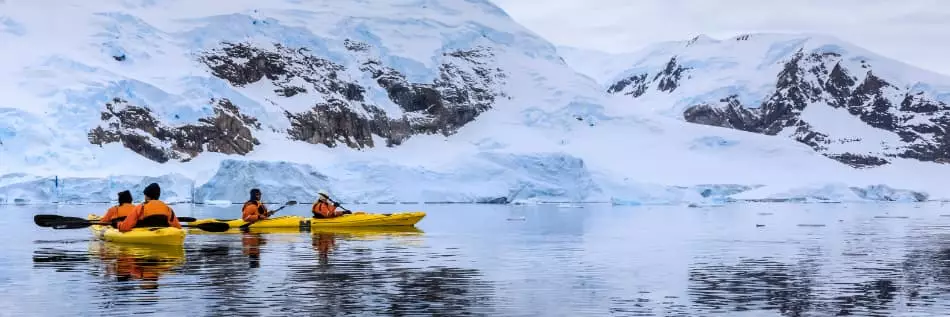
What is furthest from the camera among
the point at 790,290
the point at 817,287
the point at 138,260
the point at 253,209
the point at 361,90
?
the point at 361,90

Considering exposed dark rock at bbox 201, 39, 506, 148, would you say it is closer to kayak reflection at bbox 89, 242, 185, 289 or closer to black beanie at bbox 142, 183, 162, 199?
kayak reflection at bbox 89, 242, 185, 289

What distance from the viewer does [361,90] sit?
111375 mm

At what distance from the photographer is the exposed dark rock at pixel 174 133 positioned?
8394 cm

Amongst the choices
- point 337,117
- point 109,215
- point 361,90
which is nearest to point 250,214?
point 109,215

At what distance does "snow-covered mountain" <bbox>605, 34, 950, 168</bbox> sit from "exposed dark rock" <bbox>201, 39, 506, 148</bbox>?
55252 millimetres

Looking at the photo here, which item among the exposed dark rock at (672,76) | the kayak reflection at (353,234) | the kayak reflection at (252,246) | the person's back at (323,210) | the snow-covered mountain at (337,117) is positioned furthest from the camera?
the exposed dark rock at (672,76)

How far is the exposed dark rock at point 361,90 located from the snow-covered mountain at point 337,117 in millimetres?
181

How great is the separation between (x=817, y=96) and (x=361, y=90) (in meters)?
99.5

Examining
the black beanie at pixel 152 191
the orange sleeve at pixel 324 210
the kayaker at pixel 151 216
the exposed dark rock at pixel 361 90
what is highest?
the exposed dark rock at pixel 361 90

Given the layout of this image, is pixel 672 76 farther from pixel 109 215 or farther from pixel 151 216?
pixel 151 216

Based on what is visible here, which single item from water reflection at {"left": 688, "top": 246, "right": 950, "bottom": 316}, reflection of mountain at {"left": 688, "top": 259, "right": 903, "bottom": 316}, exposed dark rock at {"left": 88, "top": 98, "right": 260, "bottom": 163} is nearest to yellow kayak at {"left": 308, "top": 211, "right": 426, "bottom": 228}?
water reflection at {"left": 688, "top": 246, "right": 950, "bottom": 316}

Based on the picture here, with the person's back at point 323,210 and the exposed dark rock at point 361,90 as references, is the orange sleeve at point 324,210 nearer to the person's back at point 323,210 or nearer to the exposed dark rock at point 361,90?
the person's back at point 323,210

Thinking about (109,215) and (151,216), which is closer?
(151,216)

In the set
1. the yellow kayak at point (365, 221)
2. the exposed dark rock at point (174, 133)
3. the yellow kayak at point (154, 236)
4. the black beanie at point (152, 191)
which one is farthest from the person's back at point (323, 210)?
the exposed dark rock at point (174, 133)
